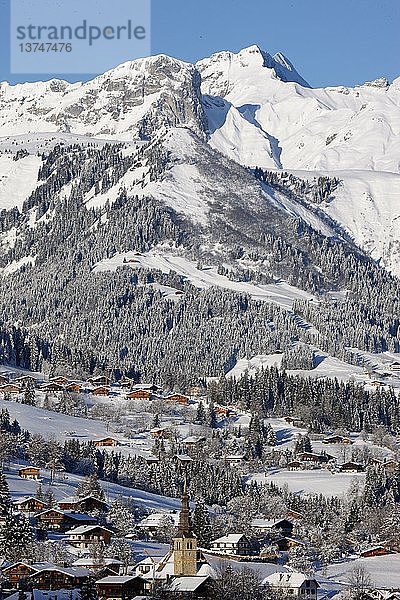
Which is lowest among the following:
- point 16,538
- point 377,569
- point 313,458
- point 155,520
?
point 377,569

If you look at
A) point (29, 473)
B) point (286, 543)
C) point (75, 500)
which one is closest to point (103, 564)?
point (286, 543)

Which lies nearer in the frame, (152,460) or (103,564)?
(103,564)

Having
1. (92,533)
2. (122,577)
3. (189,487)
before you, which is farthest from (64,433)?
(122,577)

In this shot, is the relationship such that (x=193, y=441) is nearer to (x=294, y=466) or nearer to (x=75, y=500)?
(x=294, y=466)

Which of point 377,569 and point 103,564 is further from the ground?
point 103,564

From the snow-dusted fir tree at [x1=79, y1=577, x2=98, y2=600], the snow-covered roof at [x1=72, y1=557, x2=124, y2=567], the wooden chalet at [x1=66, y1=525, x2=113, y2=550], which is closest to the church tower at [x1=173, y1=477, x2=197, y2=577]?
the snow-dusted fir tree at [x1=79, y1=577, x2=98, y2=600]

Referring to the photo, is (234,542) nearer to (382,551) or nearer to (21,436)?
(382,551)

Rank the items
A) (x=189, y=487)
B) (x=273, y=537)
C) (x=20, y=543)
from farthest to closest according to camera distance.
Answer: (x=189, y=487) → (x=273, y=537) → (x=20, y=543)
